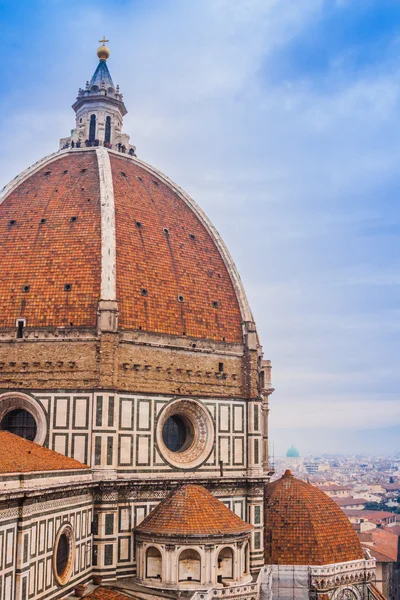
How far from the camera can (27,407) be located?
25.6m

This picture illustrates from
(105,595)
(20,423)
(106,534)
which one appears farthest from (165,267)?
(105,595)

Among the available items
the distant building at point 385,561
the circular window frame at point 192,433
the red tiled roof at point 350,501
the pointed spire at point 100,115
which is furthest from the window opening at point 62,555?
the red tiled roof at point 350,501

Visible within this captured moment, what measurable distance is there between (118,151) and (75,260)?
28.5 ft

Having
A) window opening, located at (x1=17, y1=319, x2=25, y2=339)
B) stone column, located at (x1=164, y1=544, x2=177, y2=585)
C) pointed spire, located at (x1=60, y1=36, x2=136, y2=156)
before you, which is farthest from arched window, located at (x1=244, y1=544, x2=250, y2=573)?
pointed spire, located at (x1=60, y1=36, x2=136, y2=156)

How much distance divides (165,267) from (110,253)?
8.91ft

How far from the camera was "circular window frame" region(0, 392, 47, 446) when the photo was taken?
82.5 feet

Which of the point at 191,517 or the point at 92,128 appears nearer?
the point at 191,517

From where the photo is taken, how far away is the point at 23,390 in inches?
1005

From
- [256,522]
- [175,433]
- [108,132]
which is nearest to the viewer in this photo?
[256,522]

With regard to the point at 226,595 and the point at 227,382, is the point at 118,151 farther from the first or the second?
the point at 226,595

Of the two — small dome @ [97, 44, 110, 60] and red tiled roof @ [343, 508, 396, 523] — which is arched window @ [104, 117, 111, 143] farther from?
red tiled roof @ [343, 508, 396, 523]

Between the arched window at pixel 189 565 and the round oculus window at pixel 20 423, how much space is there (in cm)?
656

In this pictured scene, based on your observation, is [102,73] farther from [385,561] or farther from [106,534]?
[385,561]

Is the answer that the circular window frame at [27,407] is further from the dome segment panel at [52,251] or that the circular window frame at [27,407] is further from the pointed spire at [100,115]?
the pointed spire at [100,115]
